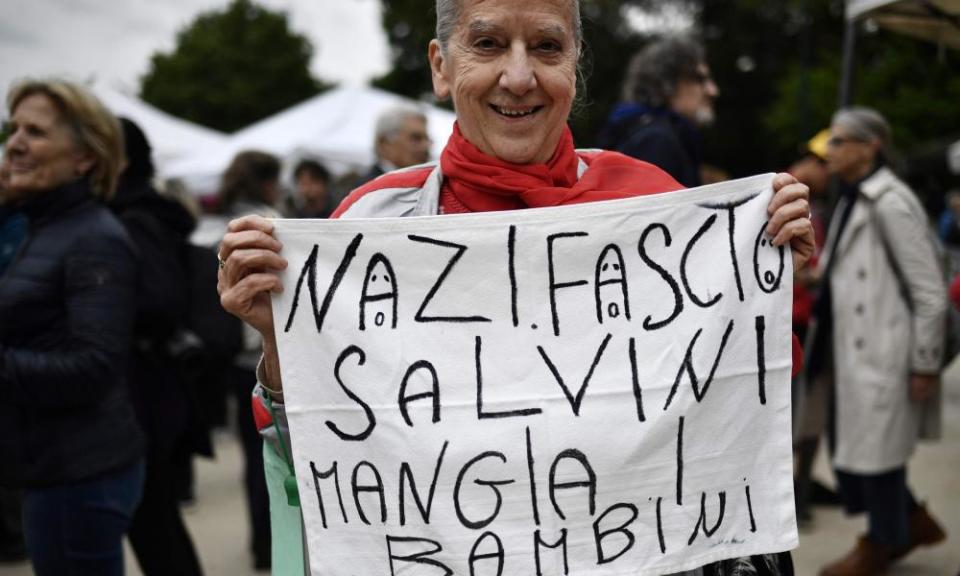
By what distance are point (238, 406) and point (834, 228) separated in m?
3.22

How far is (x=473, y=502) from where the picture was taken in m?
1.82

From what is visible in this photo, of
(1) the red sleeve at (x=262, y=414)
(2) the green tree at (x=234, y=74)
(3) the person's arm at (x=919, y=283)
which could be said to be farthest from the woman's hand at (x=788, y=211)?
(2) the green tree at (x=234, y=74)

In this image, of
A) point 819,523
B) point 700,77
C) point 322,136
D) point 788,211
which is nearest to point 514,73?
point 788,211

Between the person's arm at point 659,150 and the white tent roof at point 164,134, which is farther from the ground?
the white tent roof at point 164,134

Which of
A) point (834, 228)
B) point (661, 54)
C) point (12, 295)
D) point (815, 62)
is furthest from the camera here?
point (815, 62)

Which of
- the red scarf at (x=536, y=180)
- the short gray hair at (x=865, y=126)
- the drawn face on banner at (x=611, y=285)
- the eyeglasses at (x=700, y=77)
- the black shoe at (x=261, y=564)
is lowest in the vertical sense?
the black shoe at (x=261, y=564)

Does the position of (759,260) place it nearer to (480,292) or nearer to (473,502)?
(480,292)

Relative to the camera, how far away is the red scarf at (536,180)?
6.29 feet

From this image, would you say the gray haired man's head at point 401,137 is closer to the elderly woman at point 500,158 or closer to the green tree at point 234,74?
the elderly woman at point 500,158

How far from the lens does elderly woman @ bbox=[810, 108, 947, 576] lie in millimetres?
4531

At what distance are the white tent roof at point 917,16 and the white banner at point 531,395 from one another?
3.41 m

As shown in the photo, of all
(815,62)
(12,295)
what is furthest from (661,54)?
(815,62)

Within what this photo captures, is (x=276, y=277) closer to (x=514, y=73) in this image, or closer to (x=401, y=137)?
(x=514, y=73)

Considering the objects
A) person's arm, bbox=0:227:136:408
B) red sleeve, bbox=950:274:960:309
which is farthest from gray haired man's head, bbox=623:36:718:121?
person's arm, bbox=0:227:136:408
